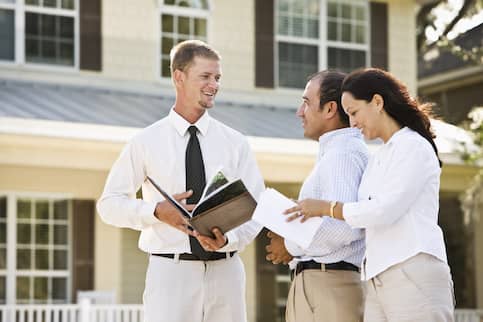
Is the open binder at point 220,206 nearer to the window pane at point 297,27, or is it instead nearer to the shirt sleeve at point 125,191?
the shirt sleeve at point 125,191

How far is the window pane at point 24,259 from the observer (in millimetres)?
13812

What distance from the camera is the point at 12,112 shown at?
1297 centimetres

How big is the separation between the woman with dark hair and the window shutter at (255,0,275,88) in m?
10.9

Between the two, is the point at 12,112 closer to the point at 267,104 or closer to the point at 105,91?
the point at 105,91

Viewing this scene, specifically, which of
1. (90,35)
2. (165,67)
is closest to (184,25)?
(165,67)

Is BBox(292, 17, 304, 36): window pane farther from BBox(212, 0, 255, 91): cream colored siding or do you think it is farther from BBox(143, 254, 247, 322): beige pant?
BBox(143, 254, 247, 322): beige pant

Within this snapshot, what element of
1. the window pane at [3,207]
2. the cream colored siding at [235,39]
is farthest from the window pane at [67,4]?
the window pane at [3,207]

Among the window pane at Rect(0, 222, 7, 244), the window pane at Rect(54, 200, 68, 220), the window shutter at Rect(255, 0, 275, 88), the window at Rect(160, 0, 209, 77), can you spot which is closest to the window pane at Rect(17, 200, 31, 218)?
the window pane at Rect(0, 222, 7, 244)

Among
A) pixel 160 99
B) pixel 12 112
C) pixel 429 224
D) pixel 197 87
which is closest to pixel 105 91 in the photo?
pixel 160 99

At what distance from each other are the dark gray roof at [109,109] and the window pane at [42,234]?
58.8 inches

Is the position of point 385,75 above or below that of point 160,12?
below

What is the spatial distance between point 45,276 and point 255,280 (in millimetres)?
2812

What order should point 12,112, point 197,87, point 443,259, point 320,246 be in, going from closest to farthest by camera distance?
point 443,259
point 320,246
point 197,87
point 12,112

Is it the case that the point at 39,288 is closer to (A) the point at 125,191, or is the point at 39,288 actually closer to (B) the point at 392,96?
(A) the point at 125,191
